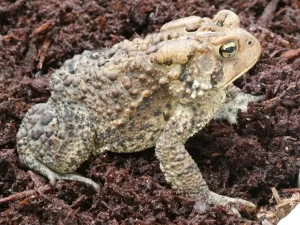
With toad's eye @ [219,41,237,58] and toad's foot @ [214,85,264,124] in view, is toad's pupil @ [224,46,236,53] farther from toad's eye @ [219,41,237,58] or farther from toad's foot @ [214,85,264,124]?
toad's foot @ [214,85,264,124]

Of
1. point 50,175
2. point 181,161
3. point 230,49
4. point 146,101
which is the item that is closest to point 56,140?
point 50,175

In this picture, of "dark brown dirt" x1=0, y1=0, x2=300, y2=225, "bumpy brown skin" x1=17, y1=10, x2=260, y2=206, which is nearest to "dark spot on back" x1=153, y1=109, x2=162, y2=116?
"bumpy brown skin" x1=17, y1=10, x2=260, y2=206

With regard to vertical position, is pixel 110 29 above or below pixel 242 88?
above

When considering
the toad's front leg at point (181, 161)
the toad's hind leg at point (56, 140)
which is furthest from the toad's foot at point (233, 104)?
the toad's hind leg at point (56, 140)

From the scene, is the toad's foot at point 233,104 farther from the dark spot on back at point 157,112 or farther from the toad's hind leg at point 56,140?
the toad's hind leg at point 56,140

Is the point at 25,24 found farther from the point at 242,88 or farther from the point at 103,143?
the point at 242,88

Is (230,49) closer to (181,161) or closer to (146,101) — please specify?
(146,101)

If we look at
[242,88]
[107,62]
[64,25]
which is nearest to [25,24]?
[64,25]
